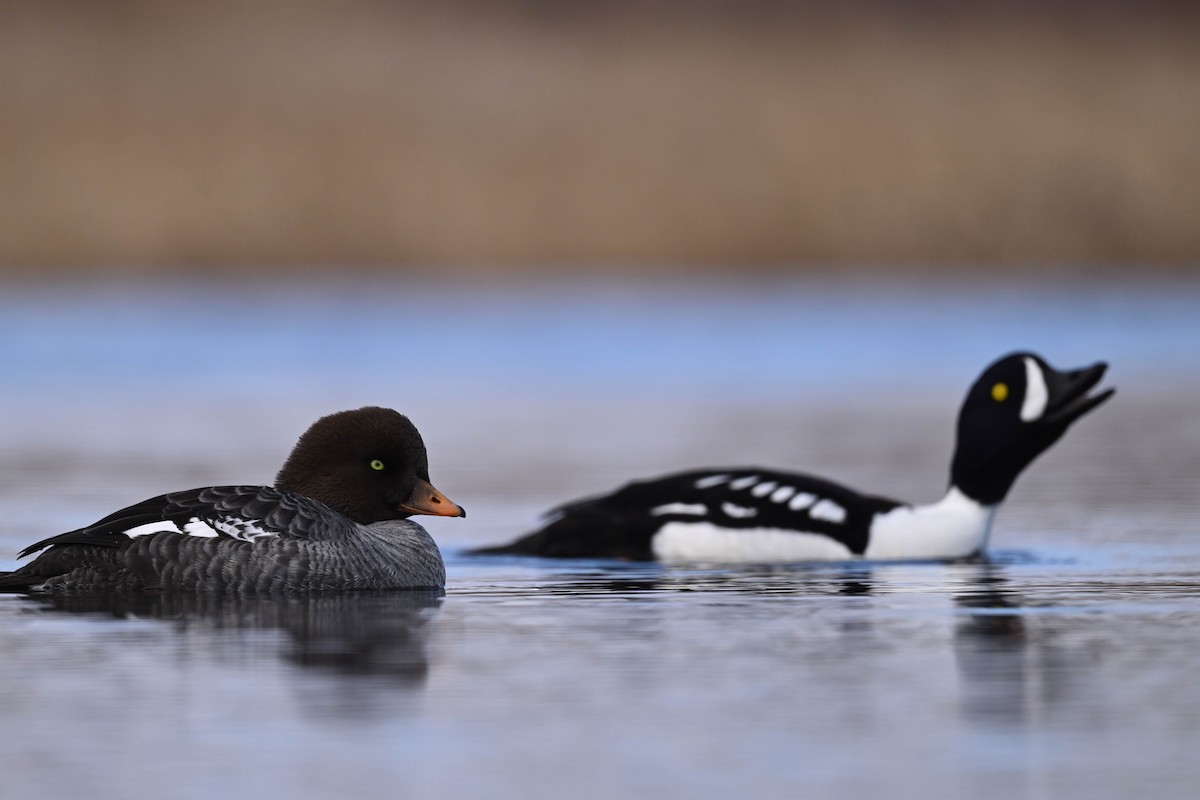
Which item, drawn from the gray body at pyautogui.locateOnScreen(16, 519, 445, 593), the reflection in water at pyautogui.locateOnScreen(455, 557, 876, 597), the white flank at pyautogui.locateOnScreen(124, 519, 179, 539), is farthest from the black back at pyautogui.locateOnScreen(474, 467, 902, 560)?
the white flank at pyautogui.locateOnScreen(124, 519, 179, 539)

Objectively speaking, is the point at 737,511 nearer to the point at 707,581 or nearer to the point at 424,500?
the point at 707,581

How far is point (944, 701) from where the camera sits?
5.72 metres

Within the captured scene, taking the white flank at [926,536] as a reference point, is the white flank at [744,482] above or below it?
above

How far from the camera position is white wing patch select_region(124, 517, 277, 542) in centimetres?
759

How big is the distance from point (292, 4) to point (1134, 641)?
1232 inches

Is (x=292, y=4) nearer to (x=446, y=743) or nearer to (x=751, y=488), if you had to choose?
(x=751, y=488)

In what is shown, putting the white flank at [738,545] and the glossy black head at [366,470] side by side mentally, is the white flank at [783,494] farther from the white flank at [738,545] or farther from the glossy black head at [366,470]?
the glossy black head at [366,470]

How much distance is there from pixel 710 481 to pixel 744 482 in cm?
14

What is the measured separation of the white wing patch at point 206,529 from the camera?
7.59 metres

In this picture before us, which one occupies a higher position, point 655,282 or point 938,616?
point 655,282

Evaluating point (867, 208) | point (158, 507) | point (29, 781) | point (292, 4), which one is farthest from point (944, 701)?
point (292, 4)

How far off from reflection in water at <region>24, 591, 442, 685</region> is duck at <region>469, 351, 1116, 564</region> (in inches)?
55.0

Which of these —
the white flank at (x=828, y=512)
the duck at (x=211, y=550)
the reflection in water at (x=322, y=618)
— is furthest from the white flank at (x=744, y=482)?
the duck at (x=211, y=550)

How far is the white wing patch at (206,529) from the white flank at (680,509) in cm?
203
